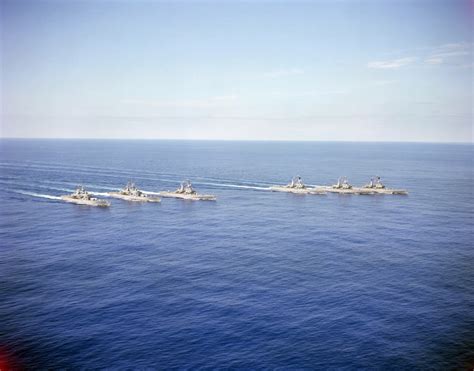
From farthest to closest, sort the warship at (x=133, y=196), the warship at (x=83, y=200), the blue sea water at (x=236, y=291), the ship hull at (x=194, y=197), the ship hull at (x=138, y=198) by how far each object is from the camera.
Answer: the ship hull at (x=194, y=197), the warship at (x=133, y=196), the ship hull at (x=138, y=198), the warship at (x=83, y=200), the blue sea water at (x=236, y=291)

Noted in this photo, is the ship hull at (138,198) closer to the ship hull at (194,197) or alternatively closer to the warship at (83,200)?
the ship hull at (194,197)

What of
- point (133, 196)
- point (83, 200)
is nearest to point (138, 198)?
point (133, 196)

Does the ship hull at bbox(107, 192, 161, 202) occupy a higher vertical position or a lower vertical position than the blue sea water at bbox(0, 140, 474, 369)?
higher

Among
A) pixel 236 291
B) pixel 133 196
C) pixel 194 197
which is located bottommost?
pixel 236 291

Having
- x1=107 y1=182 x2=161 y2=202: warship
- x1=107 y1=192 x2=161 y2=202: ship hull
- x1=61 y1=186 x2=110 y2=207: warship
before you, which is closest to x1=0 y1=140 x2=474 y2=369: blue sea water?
x1=61 y1=186 x2=110 y2=207: warship

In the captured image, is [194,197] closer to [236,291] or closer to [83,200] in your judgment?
[83,200]

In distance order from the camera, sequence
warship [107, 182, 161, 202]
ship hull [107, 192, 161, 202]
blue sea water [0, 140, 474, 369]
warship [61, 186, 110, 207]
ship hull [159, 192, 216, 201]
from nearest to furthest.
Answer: blue sea water [0, 140, 474, 369] < warship [61, 186, 110, 207] < ship hull [107, 192, 161, 202] < warship [107, 182, 161, 202] < ship hull [159, 192, 216, 201]

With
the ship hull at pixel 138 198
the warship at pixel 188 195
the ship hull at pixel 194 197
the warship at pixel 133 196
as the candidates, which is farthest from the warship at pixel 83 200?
the ship hull at pixel 194 197

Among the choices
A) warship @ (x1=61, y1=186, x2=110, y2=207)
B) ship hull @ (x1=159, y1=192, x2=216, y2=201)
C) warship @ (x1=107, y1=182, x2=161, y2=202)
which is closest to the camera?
warship @ (x1=61, y1=186, x2=110, y2=207)

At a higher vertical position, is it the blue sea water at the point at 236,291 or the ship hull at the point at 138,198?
the ship hull at the point at 138,198

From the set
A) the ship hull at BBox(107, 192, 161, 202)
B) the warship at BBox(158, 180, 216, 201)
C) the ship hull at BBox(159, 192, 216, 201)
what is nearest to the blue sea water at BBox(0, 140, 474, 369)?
the ship hull at BBox(107, 192, 161, 202)

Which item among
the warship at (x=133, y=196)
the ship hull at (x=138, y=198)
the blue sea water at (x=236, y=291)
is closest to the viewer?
the blue sea water at (x=236, y=291)

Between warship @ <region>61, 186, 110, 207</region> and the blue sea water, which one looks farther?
warship @ <region>61, 186, 110, 207</region>

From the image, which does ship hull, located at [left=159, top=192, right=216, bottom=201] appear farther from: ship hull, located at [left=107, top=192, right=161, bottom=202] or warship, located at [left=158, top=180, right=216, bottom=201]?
ship hull, located at [left=107, top=192, right=161, bottom=202]
